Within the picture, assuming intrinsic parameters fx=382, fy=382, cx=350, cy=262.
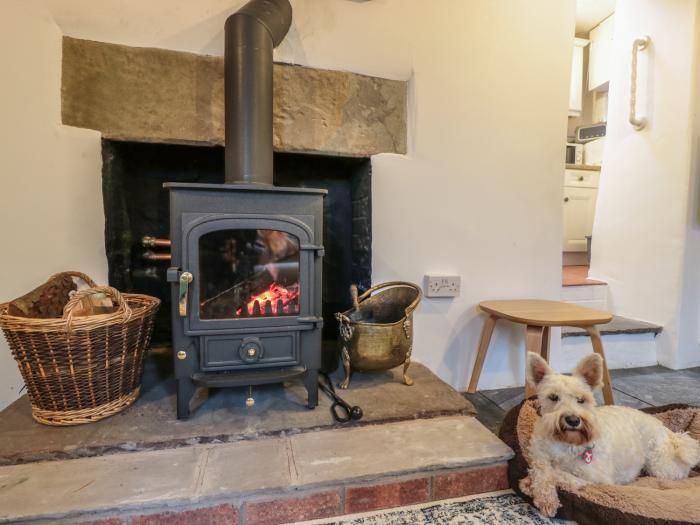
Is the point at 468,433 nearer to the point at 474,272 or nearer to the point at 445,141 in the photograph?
the point at 474,272

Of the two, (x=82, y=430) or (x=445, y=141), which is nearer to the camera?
(x=82, y=430)

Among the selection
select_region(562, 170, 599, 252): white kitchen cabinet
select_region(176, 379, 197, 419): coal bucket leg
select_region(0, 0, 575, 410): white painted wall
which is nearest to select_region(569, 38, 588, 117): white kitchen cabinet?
select_region(562, 170, 599, 252): white kitchen cabinet

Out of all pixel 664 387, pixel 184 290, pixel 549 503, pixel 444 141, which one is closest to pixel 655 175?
pixel 664 387

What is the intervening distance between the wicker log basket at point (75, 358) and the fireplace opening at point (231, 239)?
0.27 meters

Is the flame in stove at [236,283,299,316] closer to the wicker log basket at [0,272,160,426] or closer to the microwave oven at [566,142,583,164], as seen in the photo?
the wicker log basket at [0,272,160,426]

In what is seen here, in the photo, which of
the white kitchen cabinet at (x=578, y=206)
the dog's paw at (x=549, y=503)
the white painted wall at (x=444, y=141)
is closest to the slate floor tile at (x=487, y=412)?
the white painted wall at (x=444, y=141)

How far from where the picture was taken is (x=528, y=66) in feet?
A: 5.87

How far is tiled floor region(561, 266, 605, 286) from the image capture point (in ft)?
8.12

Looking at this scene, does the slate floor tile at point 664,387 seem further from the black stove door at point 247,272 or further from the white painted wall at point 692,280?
the black stove door at point 247,272

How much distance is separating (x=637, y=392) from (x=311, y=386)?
1.61 m

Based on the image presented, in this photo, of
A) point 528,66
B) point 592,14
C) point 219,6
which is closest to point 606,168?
point 528,66

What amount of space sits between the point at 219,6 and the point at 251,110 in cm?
51

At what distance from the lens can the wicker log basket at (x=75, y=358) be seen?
1031 mm

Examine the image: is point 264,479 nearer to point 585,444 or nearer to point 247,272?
point 247,272
